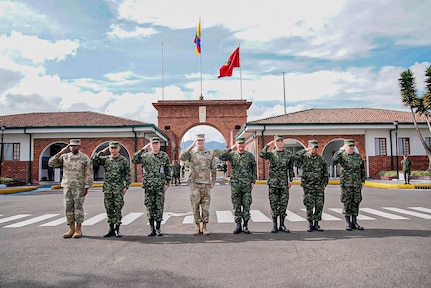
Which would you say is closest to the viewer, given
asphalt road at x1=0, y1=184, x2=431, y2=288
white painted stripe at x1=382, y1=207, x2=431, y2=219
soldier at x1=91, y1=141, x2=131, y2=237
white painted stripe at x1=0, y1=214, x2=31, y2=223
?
asphalt road at x1=0, y1=184, x2=431, y2=288

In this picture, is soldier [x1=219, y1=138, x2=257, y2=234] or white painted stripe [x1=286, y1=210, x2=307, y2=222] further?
white painted stripe [x1=286, y1=210, x2=307, y2=222]

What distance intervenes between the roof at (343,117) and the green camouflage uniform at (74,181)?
2166cm

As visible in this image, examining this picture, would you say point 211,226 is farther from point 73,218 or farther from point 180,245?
point 73,218

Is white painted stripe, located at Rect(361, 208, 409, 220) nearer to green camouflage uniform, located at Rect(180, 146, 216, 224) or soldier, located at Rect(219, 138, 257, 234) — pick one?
soldier, located at Rect(219, 138, 257, 234)

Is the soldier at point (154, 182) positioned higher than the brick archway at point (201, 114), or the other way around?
the brick archway at point (201, 114)

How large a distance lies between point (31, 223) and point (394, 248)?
838 centimetres

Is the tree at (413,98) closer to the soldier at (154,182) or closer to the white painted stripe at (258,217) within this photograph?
the white painted stripe at (258,217)

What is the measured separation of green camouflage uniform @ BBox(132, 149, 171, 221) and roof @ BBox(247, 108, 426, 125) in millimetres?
21114

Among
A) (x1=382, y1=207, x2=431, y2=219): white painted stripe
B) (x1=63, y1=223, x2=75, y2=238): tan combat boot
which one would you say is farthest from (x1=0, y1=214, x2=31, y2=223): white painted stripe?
(x1=382, y1=207, x2=431, y2=219): white painted stripe

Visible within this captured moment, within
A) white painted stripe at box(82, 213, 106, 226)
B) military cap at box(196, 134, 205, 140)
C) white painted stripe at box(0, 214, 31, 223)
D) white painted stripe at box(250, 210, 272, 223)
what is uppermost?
military cap at box(196, 134, 205, 140)

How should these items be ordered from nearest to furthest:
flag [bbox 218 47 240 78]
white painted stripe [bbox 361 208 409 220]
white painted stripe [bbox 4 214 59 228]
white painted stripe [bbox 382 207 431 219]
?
white painted stripe [bbox 4 214 59 228] < white painted stripe [bbox 361 208 409 220] < white painted stripe [bbox 382 207 431 219] < flag [bbox 218 47 240 78]

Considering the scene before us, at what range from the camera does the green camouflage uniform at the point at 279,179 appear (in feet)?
24.6

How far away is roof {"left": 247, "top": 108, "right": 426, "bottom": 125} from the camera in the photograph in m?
28.6

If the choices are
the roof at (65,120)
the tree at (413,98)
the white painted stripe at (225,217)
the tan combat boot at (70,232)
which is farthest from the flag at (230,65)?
the tan combat boot at (70,232)
